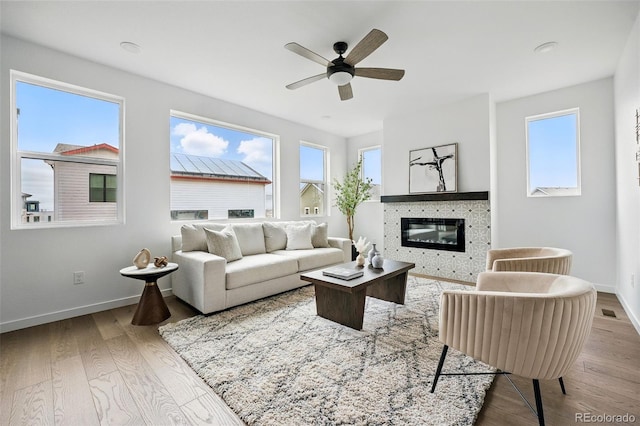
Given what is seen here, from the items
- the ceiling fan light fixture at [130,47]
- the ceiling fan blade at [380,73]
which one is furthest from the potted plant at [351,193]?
the ceiling fan light fixture at [130,47]

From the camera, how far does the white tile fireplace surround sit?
393 centimetres

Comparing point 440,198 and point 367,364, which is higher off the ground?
point 440,198

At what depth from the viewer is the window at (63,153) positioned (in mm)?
2625

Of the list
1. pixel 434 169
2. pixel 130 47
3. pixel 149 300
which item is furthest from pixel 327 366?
pixel 434 169

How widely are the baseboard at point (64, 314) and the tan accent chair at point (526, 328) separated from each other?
10.9ft

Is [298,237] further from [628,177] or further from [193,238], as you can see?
[628,177]

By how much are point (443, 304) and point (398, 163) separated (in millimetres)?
3605

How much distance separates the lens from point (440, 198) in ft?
13.8

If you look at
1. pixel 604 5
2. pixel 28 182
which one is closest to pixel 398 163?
pixel 604 5

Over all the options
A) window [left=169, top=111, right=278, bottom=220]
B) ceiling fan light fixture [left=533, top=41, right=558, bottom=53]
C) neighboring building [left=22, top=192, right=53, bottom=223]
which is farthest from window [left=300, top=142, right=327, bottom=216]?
ceiling fan light fixture [left=533, top=41, right=558, bottom=53]

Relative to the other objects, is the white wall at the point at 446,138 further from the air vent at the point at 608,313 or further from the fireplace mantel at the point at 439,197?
the air vent at the point at 608,313

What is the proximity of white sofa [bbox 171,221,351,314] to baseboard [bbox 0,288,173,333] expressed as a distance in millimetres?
544

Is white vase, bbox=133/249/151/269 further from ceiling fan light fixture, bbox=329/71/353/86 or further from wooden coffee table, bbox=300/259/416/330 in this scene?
ceiling fan light fixture, bbox=329/71/353/86

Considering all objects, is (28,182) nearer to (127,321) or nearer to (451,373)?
(127,321)
